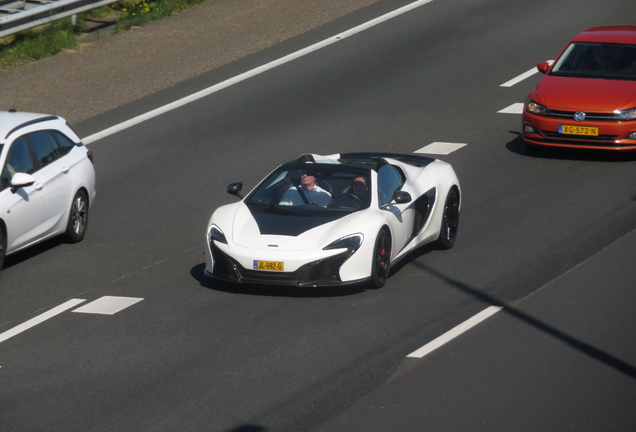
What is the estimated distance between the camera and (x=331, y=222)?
1115cm

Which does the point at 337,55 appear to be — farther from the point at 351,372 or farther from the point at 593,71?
the point at 351,372

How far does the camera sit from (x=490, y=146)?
1736 centimetres

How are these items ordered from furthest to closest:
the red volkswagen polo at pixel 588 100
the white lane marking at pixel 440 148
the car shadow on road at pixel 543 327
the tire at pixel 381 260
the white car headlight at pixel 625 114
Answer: the white lane marking at pixel 440 148
the red volkswagen polo at pixel 588 100
the white car headlight at pixel 625 114
the tire at pixel 381 260
the car shadow on road at pixel 543 327

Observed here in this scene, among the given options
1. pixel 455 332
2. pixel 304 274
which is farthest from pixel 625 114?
pixel 455 332

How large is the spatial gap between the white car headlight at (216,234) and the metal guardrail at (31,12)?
11878 mm

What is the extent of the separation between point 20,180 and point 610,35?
10.4 metres

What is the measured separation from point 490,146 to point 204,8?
34.1 ft

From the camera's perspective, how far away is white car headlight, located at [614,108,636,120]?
630 inches

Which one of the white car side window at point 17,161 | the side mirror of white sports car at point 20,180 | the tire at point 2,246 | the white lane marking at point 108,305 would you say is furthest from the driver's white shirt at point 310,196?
the white car side window at point 17,161

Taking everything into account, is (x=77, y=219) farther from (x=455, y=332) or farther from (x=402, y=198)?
(x=455, y=332)

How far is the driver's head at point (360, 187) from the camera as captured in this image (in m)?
11.7

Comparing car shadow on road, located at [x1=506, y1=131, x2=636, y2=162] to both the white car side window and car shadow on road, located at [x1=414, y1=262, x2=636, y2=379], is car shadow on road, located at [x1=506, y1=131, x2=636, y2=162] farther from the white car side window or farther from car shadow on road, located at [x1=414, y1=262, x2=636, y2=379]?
the white car side window

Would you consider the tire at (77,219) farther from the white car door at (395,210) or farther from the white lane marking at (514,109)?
the white lane marking at (514,109)

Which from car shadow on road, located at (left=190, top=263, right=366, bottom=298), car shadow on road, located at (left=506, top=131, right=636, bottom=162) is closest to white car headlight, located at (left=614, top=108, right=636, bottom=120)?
car shadow on road, located at (left=506, top=131, right=636, bottom=162)
